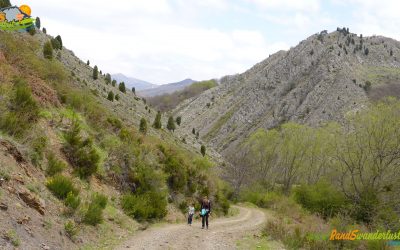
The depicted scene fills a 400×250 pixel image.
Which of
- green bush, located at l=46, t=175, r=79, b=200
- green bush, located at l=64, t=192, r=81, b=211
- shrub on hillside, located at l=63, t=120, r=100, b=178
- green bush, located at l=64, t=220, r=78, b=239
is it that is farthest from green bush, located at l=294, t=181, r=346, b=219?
green bush, located at l=64, t=220, r=78, b=239

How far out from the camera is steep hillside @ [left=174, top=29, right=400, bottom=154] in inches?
4058

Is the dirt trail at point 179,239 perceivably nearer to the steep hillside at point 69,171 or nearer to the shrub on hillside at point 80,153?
the steep hillside at point 69,171

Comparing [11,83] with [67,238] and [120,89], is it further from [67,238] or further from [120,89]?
[120,89]

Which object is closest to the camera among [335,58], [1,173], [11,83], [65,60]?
[1,173]

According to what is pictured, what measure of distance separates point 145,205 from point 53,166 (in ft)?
18.5

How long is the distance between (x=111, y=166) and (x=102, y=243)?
6775mm

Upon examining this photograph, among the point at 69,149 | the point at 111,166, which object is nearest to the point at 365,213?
the point at 111,166

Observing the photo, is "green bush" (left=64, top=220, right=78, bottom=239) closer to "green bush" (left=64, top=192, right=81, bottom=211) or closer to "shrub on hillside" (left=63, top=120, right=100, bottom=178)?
"green bush" (left=64, top=192, right=81, bottom=211)

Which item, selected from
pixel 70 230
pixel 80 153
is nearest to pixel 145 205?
pixel 80 153

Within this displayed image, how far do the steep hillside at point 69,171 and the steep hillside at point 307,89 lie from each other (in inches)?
2879

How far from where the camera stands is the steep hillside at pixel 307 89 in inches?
4058

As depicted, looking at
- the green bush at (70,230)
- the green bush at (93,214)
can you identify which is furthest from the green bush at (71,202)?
the green bush at (70,230)

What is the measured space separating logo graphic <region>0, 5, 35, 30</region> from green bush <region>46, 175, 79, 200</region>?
13470 mm

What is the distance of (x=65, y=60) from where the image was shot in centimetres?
4400
